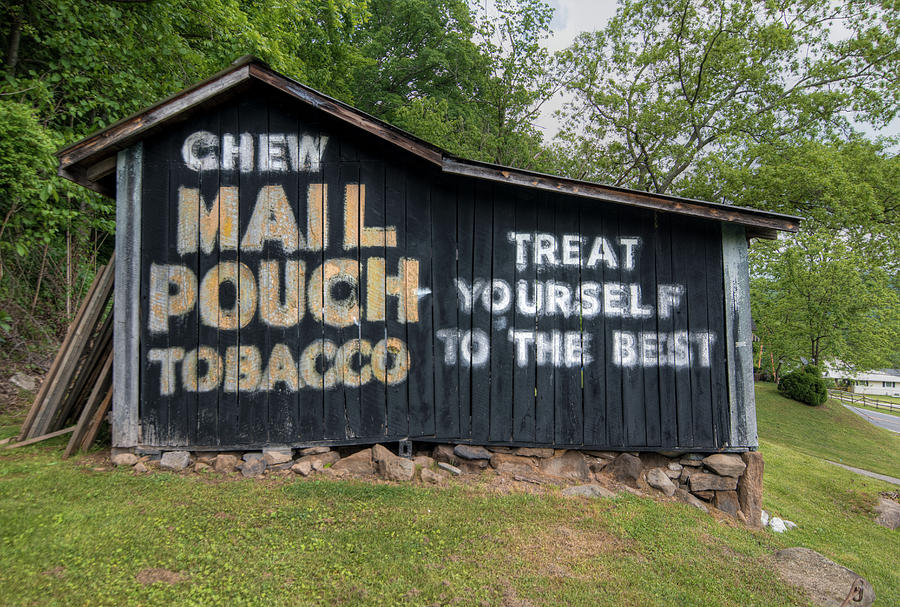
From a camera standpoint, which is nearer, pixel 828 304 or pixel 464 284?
pixel 464 284

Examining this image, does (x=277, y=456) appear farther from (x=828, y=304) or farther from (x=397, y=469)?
(x=828, y=304)

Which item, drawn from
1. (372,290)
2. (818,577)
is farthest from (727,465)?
(372,290)

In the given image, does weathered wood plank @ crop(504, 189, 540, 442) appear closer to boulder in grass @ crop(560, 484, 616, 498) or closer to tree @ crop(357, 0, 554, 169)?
boulder in grass @ crop(560, 484, 616, 498)

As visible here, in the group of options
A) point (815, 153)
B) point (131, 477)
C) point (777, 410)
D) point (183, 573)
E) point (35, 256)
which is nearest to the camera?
point (183, 573)

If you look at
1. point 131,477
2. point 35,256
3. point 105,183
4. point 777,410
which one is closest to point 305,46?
point 35,256

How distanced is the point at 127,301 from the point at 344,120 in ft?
11.6

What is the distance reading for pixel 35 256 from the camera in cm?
970

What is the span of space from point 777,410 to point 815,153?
34.6 feet

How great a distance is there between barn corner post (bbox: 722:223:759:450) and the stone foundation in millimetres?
357

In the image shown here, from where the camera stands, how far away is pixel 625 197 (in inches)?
222

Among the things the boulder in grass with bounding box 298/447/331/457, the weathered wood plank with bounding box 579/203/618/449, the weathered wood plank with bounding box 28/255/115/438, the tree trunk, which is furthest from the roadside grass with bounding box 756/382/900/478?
the tree trunk

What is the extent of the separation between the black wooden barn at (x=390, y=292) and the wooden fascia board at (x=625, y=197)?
26mm

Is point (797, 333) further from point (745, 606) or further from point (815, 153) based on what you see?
point (745, 606)

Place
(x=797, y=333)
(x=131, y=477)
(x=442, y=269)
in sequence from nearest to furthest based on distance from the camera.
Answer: (x=131, y=477) → (x=442, y=269) → (x=797, y=333)
